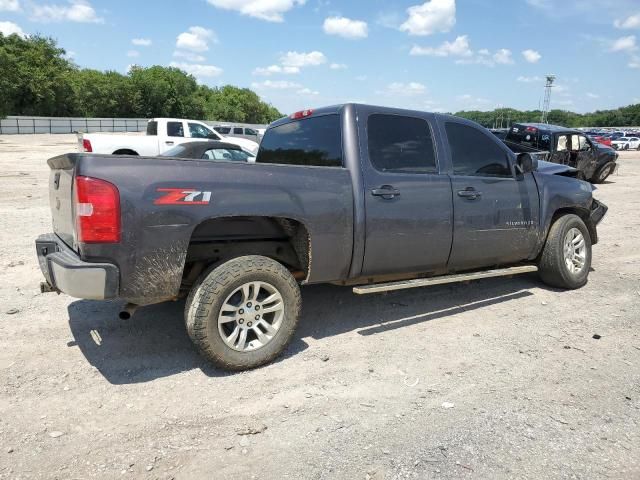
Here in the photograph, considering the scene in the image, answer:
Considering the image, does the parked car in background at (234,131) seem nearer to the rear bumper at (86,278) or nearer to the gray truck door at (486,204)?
the gray truck door at (486,204)

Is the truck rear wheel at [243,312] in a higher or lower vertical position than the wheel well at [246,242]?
lower

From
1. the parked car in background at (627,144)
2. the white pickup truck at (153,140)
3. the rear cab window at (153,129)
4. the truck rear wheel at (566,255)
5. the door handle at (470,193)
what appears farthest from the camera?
the parked car in background at (627,144)

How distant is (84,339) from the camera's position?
13.5 ft

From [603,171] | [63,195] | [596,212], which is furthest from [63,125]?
[596,212]

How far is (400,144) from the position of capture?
4406mm

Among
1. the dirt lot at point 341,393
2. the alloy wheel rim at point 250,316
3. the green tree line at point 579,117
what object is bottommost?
the dirt lot at point 341,393

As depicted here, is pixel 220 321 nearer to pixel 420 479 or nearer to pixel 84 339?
pixel 84 339

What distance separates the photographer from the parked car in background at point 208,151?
9289mm

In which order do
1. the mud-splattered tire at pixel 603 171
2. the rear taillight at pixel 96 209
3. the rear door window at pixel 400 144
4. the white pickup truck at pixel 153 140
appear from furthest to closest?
the mud-splattered tire at pixel 603 171, the white pickup truck at pixel 153 140, the rear door window at pixel 400 144, the rear taillight at pixel 96 209

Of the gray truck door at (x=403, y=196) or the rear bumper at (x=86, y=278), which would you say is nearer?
the rear bumper at (x=86, y=278)

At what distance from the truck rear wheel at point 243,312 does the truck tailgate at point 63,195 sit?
3.21 feet

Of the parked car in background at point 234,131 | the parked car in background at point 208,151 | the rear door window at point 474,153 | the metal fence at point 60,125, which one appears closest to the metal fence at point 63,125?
the metal fence at point 60,125

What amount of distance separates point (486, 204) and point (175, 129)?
564 inches

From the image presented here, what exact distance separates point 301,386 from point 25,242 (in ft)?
17.8
